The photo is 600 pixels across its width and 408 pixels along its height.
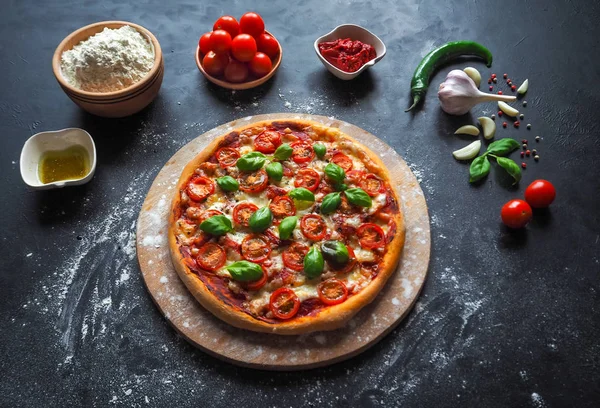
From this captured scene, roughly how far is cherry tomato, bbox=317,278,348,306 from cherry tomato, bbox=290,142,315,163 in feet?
3.38

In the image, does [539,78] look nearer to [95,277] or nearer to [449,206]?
[449,206]

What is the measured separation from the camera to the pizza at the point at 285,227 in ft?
11.9

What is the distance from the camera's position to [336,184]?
4.14 meters

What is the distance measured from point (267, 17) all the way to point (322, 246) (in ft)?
9.67

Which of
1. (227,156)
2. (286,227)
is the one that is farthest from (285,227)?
(227,156)

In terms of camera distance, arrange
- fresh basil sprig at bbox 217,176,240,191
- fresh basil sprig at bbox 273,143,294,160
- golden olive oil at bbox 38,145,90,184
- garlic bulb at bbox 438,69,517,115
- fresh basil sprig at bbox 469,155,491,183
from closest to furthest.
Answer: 1. fresh basil sprig at bbox 217,176,240,191
2. fresh basil sprig at bbox 273,143,294,160
3. golden olive oil at bbox 38,145,90,184
4. fresh basil sprig at bbox 469,155,491,183
5. garlic bulb at bbox 438,69,517,115

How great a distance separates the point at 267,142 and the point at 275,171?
37 cm

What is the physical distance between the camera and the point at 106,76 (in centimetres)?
461

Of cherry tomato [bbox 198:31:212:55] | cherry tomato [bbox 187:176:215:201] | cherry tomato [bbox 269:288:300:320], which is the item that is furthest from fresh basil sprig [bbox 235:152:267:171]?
cherry tomato [bbox 198:31:212:55]

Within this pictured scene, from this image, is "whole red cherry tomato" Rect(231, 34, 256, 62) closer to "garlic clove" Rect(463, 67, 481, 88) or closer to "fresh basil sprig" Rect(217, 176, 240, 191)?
"fresh basil sprig" Rect(217, 176, 240, 191)

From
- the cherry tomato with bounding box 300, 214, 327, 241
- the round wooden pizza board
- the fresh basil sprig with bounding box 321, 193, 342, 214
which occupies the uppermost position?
the fresh basil sprig with bounding box 321, 193, 342, 214

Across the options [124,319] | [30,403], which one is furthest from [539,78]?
[30,403]

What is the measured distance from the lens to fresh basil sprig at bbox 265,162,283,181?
412 cm

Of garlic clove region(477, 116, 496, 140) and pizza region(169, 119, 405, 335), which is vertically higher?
garlic clove region(477, 116, 496, 140)
